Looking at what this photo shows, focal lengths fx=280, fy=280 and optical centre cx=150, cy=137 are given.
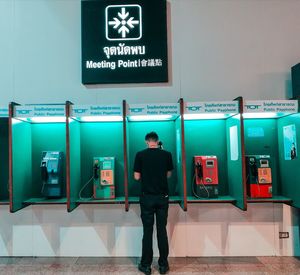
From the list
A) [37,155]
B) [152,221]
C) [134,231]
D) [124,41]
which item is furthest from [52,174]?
[124,41]

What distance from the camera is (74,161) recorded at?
3559mm

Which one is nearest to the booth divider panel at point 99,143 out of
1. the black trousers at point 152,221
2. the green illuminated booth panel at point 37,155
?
the green illuminated booth panel at point 37,155

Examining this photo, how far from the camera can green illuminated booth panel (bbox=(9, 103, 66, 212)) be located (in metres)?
3.39

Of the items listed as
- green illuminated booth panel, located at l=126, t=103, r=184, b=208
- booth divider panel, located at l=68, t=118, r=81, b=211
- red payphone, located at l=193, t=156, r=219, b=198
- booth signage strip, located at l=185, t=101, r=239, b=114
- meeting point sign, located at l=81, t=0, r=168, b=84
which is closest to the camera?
booth signage strip, located at l=185, t=101, r=239, b=114

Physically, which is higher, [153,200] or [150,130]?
[150,130]

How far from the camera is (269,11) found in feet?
13.2

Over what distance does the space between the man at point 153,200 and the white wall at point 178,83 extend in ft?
1.95

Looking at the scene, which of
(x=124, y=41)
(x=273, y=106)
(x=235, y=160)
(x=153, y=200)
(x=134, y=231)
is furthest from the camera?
(x=124, y=41)

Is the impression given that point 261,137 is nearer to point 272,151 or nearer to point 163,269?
point 272,151

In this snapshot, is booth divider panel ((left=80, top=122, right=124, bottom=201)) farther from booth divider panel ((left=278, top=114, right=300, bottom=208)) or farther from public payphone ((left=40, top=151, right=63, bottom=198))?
booth divider panel ((left=278, top=114, right=300, bottom=208))

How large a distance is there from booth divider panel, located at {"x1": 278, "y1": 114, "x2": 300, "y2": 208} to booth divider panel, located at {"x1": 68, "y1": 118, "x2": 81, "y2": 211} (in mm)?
2718

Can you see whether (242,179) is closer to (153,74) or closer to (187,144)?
(187,144)

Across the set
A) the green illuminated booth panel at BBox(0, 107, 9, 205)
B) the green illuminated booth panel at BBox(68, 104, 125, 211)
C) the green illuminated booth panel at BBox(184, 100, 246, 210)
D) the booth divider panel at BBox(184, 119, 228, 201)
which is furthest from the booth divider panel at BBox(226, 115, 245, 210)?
the green illuminated booth panel at BBox(0, 107, 9, 205)

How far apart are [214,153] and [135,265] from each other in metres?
1.80
